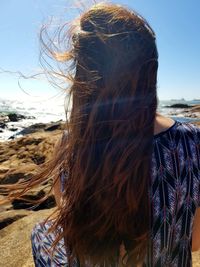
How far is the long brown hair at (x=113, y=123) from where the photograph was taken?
4.89ft

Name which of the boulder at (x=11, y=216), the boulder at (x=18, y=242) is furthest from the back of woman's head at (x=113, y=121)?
the boulder at (x=11, y=216)

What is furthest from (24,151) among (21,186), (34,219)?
(21,186)

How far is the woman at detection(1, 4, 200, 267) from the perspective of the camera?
149cm

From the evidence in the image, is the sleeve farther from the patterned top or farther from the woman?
the patterned top

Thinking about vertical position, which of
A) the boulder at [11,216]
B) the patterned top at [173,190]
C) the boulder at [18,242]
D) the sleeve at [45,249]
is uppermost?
the patterned top at [173,190]

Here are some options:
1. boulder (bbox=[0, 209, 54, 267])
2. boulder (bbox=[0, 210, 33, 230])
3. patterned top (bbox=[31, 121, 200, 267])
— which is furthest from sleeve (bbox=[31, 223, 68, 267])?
boulder (bbox=[0, 210, 33, 230])

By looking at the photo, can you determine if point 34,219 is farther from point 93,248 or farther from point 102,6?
point 102,6

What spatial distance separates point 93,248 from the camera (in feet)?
5.29

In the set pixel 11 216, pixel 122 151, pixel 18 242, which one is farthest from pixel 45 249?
pixel 11 216

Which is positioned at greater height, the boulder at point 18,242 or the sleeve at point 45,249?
the sleeve at point 45,249

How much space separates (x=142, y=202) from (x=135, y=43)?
2.11 ft

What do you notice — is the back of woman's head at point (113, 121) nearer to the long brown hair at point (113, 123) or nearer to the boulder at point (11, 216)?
the long brown hair at point (113, 123)

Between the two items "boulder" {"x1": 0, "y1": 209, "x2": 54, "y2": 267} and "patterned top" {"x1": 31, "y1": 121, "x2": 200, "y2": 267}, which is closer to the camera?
"patterned top" {"x1": 31, "y1": 121, "x2": 200, "y2": 267}

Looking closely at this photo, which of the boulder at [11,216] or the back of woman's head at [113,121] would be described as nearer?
the back of woman's head at [113,121]
